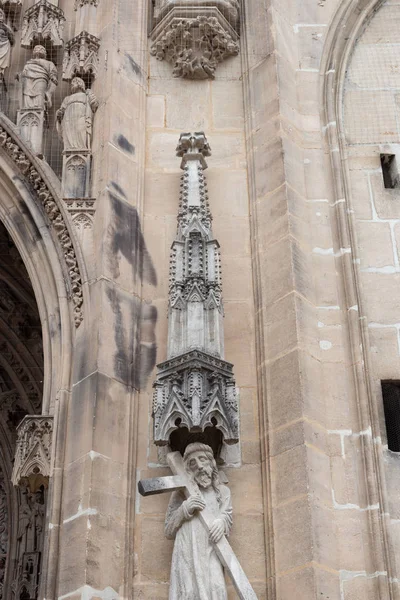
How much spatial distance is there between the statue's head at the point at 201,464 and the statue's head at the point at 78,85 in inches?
171

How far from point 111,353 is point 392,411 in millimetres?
2538

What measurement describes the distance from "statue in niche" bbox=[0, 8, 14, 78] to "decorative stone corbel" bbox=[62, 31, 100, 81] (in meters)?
0.62

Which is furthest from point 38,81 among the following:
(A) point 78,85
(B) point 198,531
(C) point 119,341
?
(B) point 198,531

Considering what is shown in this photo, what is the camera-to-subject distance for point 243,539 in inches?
363

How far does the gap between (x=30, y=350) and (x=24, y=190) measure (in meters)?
3.90

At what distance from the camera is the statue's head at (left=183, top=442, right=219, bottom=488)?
356 inches

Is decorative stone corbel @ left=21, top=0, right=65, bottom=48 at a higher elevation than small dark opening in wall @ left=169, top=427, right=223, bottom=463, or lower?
higher

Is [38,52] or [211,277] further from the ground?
→ [38,52]

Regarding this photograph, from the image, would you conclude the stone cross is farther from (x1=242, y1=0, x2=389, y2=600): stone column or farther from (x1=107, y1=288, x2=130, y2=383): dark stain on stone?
(x1=107, y1=288, x2=130, y2=383): dark stain on stone

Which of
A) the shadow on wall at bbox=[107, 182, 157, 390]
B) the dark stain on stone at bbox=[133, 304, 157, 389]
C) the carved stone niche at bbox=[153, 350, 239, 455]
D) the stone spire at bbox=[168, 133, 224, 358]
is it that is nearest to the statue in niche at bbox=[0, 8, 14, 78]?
the shadow on wall at bbox=[107, 182, 157, 390]

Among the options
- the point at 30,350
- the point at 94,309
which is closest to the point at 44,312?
the point at 94,309

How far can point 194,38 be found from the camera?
12086mm

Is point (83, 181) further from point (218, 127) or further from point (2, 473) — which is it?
point (2, 473)

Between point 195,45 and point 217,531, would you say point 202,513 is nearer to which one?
point 217,531
